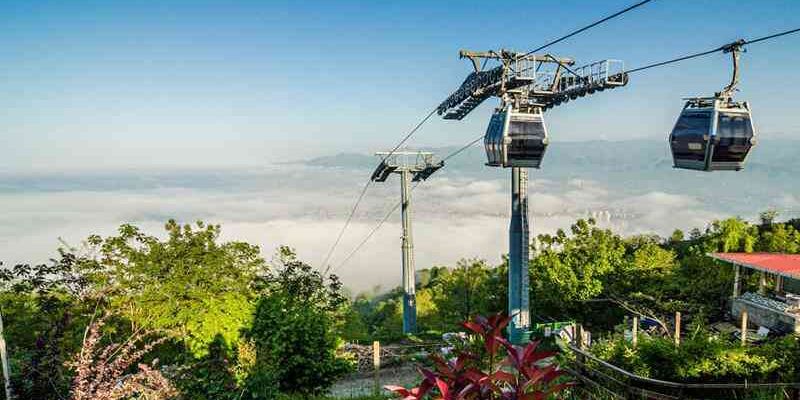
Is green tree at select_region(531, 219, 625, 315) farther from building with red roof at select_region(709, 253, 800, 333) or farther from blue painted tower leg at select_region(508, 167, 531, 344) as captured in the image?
blue painted tower leg at select_region(508, 167, 531, 344)

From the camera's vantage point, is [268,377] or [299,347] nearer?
[268,377]

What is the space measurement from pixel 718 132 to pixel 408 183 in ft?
50.6

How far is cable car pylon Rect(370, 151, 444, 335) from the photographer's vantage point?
20.1 meters

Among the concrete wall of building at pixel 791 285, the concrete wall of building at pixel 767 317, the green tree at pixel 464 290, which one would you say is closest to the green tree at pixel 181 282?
the concrete wall of building at pixel 767 317

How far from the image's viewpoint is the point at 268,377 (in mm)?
6891

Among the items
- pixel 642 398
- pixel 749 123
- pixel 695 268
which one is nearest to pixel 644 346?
pixel 642 398

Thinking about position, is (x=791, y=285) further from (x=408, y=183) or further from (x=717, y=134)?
(x=408, y=183)

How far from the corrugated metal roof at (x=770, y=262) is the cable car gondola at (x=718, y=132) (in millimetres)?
9251

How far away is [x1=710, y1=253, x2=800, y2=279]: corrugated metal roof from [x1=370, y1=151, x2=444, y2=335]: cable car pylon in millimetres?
10400

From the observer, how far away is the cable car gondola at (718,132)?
5.43 metres

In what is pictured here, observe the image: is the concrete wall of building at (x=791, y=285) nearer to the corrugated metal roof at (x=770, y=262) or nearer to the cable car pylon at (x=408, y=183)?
the corrugated metal roof at (x=770, y=262)

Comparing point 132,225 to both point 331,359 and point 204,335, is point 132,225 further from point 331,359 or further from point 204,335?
point 331,359

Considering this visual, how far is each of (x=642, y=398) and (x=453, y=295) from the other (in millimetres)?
20575

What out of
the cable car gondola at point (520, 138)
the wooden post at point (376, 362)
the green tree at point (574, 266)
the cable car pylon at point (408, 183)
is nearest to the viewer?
the cable car gondola at point (520, 138)
